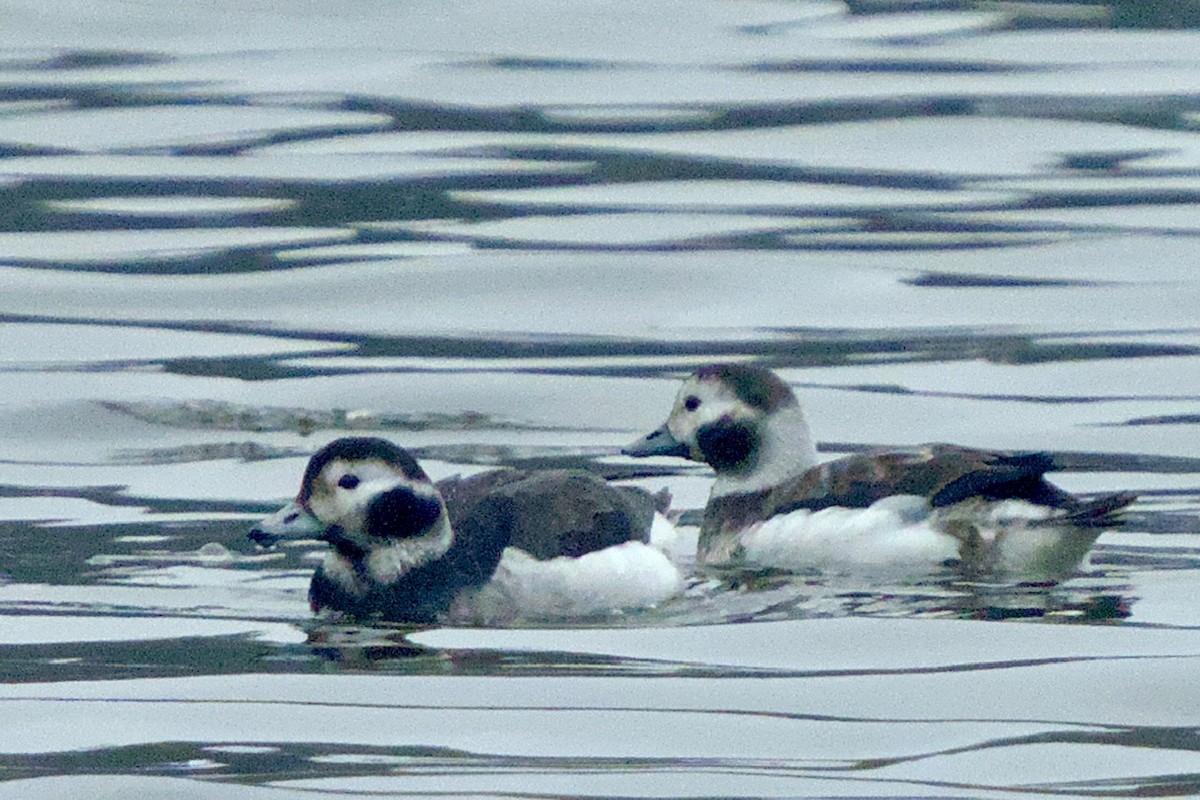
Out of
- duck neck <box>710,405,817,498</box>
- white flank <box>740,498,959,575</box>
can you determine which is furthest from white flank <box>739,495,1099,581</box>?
duck neck <box>710,405,817,498</box>

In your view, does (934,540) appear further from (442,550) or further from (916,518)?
(442,550)

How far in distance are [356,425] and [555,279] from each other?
359cm

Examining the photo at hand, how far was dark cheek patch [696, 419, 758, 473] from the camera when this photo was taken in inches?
444

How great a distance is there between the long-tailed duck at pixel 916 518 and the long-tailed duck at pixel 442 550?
708mm

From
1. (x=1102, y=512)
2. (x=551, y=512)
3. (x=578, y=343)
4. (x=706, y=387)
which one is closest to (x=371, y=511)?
(x=551, y=512)

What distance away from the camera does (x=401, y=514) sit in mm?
9805

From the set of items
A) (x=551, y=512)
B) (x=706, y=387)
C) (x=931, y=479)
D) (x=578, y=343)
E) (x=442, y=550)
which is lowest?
(x=442, y=550)

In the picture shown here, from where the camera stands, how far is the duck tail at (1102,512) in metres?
9.81

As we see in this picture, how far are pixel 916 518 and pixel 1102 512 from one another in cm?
72

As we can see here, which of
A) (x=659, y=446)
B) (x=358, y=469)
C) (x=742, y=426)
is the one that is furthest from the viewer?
(x=659, y=446)

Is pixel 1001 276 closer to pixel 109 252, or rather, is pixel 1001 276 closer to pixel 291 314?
pixel 291 314

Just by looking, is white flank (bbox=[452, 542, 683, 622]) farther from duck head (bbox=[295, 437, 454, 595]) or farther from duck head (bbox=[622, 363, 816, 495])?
duck head (bbox=[622, 363, 816, 495])

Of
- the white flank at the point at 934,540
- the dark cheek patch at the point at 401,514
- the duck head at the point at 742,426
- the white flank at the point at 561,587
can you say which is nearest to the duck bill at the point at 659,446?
the duck head at the point at 742,426

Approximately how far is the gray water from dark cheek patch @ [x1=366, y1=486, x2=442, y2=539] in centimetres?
43
